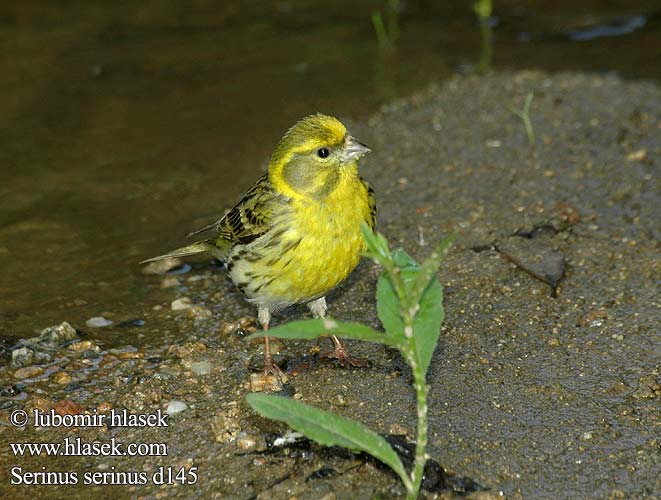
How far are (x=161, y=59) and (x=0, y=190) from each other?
3.35m

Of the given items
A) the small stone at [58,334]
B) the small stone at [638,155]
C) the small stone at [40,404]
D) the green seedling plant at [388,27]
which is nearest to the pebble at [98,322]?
the small stone at [58,334]

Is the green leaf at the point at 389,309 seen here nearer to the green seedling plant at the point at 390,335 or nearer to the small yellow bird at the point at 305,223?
the green seedling plant at the point at 390,335

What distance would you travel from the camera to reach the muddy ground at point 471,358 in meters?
3.82

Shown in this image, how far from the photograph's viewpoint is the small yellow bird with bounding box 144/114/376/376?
4.58m

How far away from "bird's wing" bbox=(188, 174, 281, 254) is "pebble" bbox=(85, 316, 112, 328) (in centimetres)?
79

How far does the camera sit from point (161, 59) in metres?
9.95

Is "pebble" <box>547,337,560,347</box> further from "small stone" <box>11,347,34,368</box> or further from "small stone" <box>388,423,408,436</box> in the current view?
"small stone" <box>11,347,34,368</box>

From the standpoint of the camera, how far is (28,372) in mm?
4789

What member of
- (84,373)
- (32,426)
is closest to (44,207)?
(84,373)

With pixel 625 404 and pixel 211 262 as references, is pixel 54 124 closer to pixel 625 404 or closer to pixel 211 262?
pixel 211 262

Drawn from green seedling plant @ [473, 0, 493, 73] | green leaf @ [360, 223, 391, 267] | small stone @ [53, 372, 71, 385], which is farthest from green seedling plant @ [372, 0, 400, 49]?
green leaf @ [360, 223, 391, 267]

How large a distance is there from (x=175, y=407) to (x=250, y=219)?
1100 mm

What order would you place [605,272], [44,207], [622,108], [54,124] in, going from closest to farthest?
[605,272], [44,207], [622,108], [54,124]

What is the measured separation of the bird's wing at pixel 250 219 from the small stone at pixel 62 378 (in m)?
1.11
